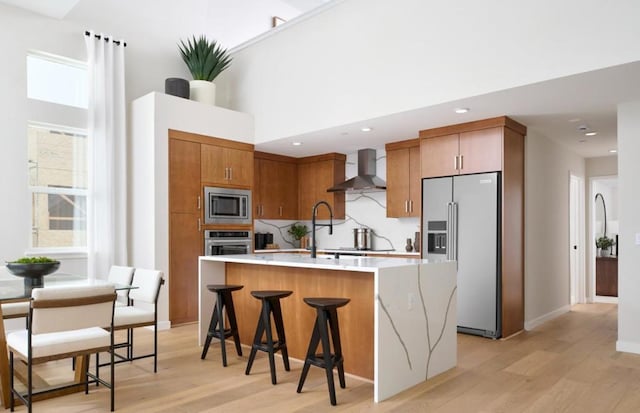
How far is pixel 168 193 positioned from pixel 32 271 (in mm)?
2357

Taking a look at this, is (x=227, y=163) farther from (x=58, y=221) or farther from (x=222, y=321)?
(x=222, y=321)

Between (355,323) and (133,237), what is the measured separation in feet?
10.6

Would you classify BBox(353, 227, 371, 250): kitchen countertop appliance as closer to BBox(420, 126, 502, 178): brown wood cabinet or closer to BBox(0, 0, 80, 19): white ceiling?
BBox(420, 126, 502, 178): brown wood cabinet

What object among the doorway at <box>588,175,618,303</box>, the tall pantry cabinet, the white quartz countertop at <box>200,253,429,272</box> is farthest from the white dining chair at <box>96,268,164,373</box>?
the doorway at <box>588,175,618,303</box>

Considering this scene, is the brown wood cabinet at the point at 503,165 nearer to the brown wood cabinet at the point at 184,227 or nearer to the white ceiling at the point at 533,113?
the white ceiling at the point at 533,113

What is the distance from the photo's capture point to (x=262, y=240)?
7055 millimetres

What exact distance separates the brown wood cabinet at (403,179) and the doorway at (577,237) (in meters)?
2.69

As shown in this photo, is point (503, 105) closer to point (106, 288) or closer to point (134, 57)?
point (106, 288)

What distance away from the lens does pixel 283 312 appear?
13.4 ft

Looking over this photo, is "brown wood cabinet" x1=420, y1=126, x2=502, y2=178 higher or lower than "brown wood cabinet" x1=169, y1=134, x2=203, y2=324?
above

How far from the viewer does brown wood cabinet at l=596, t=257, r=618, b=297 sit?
24.8 ft

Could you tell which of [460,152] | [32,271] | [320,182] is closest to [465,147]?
[460,152]

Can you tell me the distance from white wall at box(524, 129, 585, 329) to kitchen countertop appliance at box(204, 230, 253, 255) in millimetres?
3445

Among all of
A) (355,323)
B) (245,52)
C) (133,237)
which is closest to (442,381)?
(355,323)
